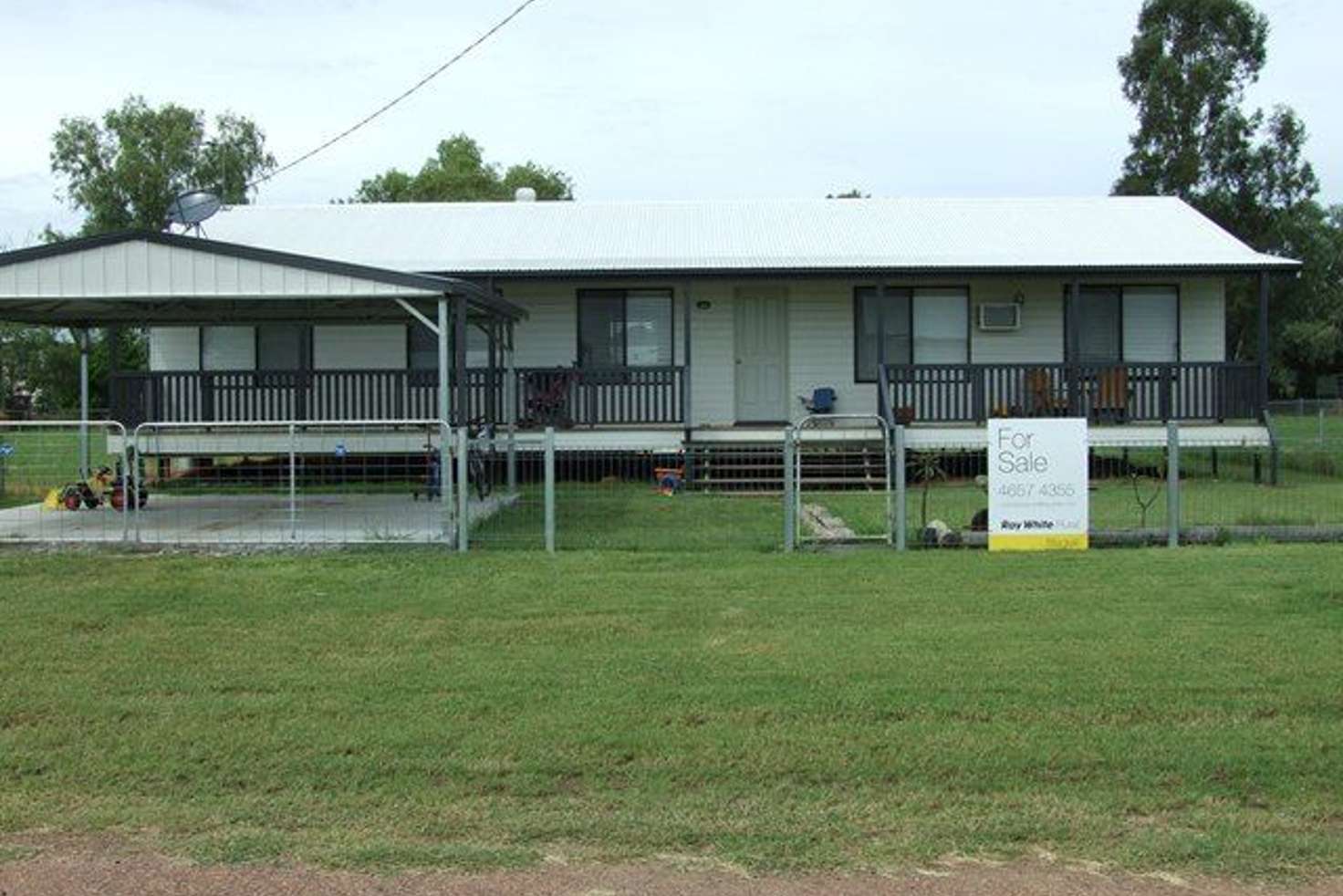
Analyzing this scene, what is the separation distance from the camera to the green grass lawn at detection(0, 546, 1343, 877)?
5.26 metres

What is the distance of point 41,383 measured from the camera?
49875mm

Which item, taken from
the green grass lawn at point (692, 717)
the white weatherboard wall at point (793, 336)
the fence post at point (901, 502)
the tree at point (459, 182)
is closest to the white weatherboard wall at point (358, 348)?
the white weatherboard wall at point (793, 336)

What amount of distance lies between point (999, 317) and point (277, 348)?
1166cm

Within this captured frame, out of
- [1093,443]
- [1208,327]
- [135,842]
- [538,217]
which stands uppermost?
[538,217]

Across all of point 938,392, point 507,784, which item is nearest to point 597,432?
point 938,392

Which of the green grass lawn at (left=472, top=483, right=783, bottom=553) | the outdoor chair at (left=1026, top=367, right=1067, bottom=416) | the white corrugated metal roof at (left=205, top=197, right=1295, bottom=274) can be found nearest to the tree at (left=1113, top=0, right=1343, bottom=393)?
the white corrugated metal roof at (left=205, top=197, right=1295, bottom=274)

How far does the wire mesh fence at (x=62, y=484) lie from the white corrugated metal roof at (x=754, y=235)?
5880mm

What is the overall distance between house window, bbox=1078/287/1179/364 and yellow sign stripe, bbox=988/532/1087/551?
423 inches

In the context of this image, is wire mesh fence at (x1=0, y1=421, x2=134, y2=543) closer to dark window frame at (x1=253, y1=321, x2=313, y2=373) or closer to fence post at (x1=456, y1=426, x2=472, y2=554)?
fence post at (x1=456, y1=426, x2=472, y2=554)

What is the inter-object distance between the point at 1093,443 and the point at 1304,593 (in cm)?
422

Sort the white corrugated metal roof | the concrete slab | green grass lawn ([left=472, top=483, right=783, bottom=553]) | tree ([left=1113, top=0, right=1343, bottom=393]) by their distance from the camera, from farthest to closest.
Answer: tree ([left=1113, top=0, right=1343, bottom=393])
the white corrugated metal roof
the concrete slab
green grass lawn ([left=472, top=483, right=783, bottom=553])

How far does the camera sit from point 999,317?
22.0 metres

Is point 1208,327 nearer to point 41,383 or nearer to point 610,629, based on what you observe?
point 610,629

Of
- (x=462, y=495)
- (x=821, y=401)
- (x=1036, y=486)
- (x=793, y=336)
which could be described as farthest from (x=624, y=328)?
(x=1036, y=486)
